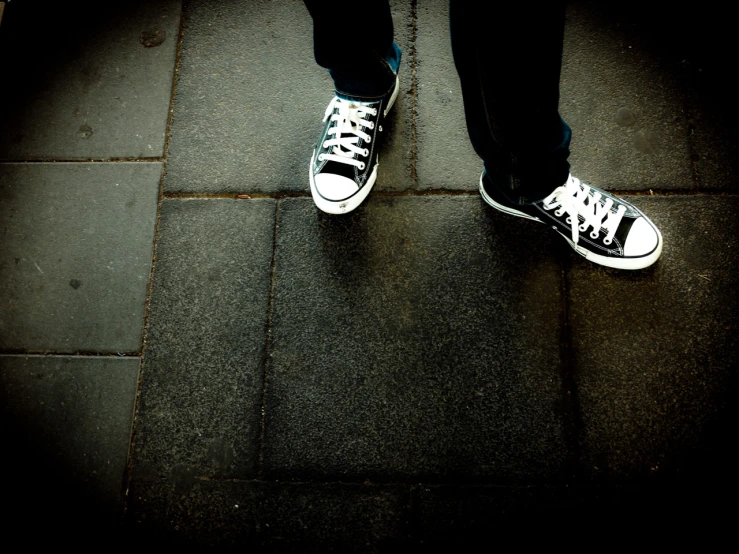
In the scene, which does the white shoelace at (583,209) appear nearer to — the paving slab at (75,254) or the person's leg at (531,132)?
the person's leg at (531,132)

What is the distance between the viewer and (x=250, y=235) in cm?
143

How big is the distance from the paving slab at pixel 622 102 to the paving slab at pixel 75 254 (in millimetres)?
1477

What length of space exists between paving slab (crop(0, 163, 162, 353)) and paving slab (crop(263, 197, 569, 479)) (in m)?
0.48

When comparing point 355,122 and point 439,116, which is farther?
point 439,116

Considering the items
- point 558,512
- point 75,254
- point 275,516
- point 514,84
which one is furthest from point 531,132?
point 75,254

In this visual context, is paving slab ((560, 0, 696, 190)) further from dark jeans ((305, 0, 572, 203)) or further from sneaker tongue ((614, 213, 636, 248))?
dark jeans ((305, 0, 572, 203))

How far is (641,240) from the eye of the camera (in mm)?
1294

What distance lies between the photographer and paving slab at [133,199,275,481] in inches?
49.6

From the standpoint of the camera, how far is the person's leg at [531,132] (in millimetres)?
793

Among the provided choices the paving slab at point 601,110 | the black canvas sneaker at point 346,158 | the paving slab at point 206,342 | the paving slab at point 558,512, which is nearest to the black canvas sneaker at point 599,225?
the paving slab at point 601,110

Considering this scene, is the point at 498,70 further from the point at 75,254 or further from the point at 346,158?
the point at 75,254

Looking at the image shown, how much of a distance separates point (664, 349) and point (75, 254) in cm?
185

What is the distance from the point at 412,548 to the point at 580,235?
1008 millimetres

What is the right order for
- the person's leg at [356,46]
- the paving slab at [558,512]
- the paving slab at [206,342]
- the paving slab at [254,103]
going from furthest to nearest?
1. the paving slab at [254,103]
2. the paving slab at [206,342]
3. the paving slab at [558,512]
4. the person's leg at [356,46]
